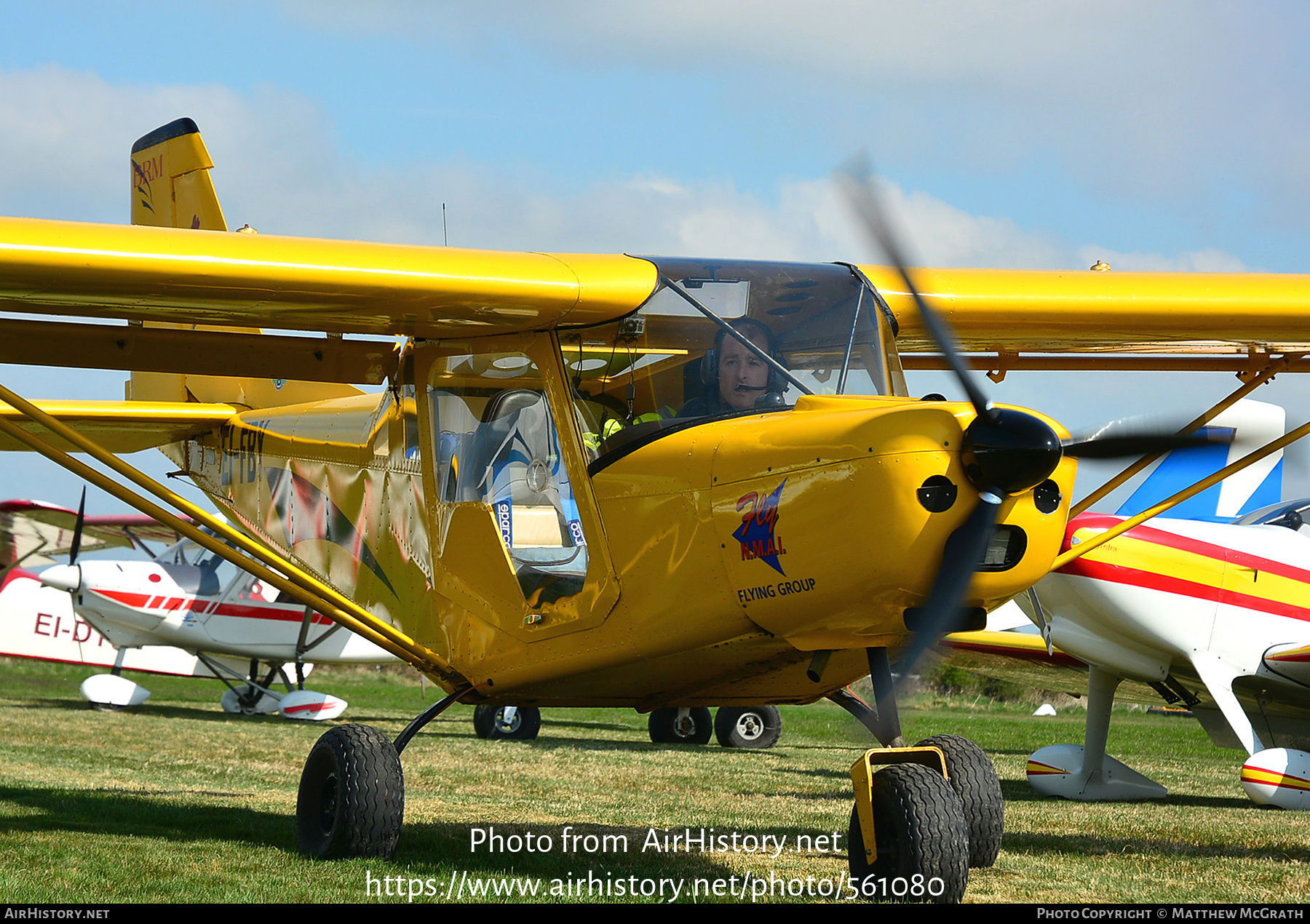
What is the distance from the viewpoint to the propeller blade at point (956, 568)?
4.20 metres

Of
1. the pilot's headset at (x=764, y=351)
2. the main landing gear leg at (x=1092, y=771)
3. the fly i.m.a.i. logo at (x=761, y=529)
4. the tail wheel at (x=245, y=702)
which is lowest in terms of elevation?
the tail wheel at (x=245, y=702)

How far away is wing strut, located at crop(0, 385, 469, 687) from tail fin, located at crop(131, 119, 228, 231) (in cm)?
429

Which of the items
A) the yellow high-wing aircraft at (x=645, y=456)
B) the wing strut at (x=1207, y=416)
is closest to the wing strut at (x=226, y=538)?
the yellow high-wing aircraft at (x=645, y=456)

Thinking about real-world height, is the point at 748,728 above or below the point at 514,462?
below

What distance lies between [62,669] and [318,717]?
15.0m

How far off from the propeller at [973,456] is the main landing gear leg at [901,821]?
468 millimetres

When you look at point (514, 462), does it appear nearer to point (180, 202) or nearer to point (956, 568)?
point (956, 568)

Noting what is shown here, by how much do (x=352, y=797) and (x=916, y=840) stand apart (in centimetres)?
246

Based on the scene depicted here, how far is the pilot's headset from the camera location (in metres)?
5.09

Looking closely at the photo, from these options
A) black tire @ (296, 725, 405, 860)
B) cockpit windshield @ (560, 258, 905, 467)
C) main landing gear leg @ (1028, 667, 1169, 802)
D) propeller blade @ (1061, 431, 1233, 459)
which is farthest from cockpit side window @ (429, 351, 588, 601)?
main landing gear leg @ (1028, 667, 1169, 802)

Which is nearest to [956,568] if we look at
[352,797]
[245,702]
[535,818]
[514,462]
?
[514,462]

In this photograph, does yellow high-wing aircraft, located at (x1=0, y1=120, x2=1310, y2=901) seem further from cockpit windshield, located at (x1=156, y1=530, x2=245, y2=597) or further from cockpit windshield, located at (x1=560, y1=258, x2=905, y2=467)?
cockpit windshield, located at (x1=156, y1=530, x2=245, y2=597)

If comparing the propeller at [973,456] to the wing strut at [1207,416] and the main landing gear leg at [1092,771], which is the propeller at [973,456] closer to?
the wing strut at [1207,416]

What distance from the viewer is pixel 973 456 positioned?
13.7 feet
